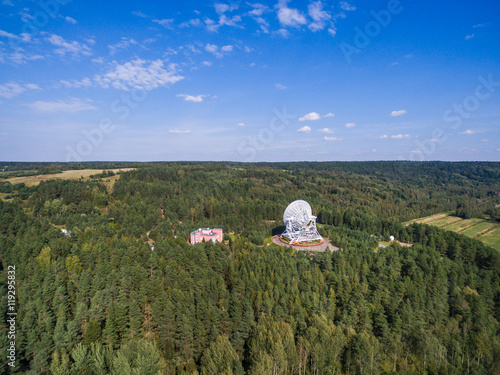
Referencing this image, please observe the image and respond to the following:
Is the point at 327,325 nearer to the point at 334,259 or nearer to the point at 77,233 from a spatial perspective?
the point at 334,259

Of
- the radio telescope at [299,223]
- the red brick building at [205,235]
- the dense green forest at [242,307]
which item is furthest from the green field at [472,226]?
the red brick building at [205,235]

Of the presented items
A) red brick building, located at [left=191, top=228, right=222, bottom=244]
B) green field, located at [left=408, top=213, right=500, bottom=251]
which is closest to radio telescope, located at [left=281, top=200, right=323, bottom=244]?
red brick building, located at [left=191, top=228, right=222, bottom=244]

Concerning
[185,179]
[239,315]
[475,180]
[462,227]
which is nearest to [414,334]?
[239,315]

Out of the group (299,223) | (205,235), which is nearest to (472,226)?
(299,223)

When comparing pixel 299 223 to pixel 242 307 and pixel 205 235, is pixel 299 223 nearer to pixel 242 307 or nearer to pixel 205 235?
pixel 205 235

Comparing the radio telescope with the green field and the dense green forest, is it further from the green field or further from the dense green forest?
the green field

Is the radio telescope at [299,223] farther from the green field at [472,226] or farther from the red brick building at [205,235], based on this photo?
the green field at [472,226]

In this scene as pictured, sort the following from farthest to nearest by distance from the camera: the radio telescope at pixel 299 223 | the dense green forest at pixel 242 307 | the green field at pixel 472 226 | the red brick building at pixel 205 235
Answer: the green field at pixel 472 226 → the radio telescope at pixel 299 223 → the red brick building at pixel 205 235 → the dense green forest at pixel 242 307

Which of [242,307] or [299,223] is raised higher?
[299,223]
